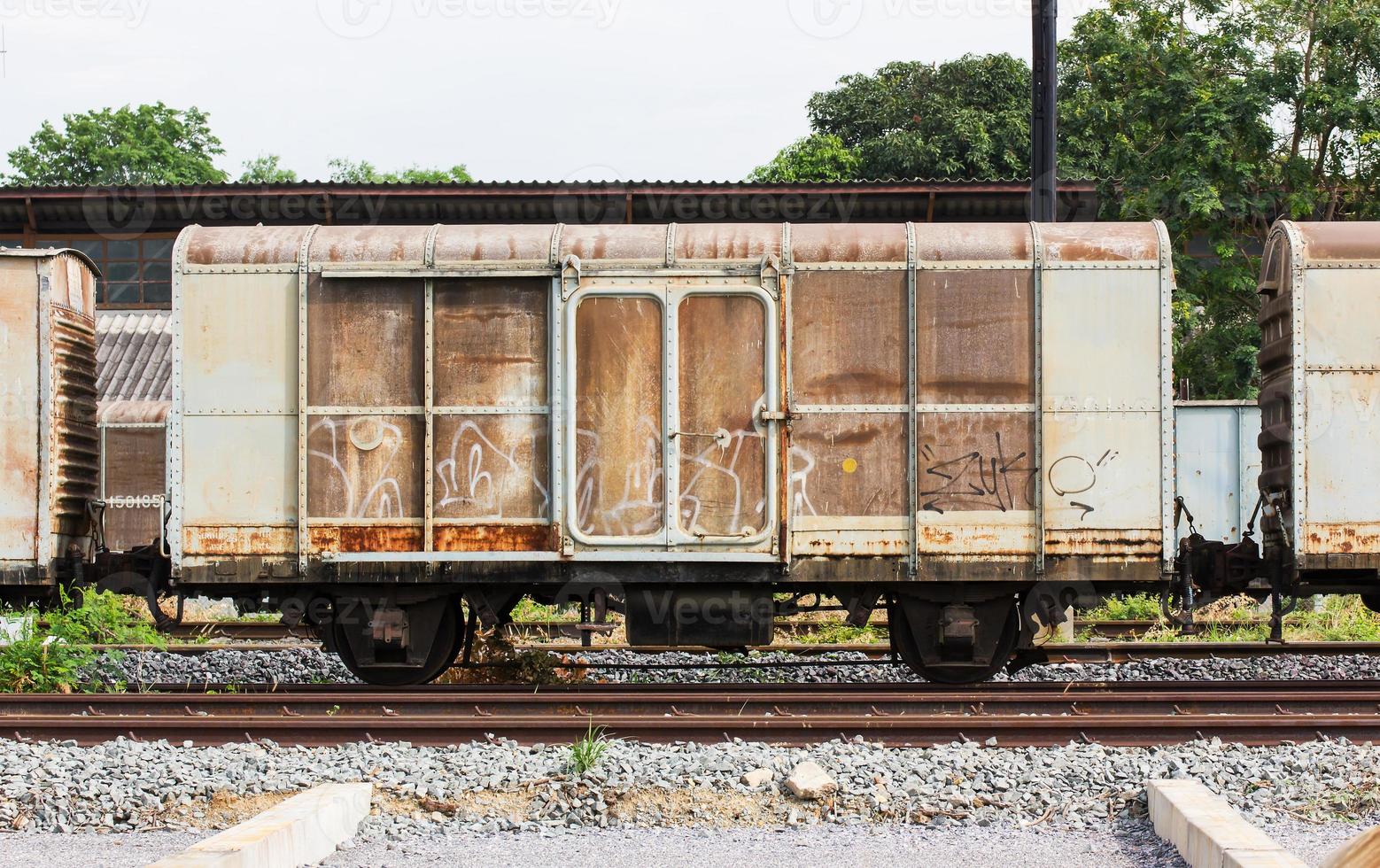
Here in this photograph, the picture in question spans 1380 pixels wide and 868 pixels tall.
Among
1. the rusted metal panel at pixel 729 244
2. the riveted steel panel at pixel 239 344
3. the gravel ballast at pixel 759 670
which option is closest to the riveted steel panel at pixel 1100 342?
the rusted metal panel at pixel 729 244

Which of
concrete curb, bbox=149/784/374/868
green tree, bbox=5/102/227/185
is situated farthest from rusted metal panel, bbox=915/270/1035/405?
green tree, bbox=5/102/227/185

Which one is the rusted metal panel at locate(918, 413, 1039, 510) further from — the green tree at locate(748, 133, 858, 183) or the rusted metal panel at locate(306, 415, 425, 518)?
the green tree at locate(748, 133, 858, 183)

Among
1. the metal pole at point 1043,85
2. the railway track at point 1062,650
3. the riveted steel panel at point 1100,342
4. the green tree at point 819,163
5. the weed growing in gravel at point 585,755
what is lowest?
the railway track at point 1062,650

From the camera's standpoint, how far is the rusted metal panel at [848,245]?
9.02 meters

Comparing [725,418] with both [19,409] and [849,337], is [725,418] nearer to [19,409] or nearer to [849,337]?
[849,337]

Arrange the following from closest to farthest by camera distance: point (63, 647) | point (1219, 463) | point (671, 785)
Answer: point (671, 785), point (63, 647), point (1219, 463)

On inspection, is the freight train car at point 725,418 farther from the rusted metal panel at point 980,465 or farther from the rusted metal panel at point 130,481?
the rusted metal panel at point 130,481

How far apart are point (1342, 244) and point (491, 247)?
20.5 ft

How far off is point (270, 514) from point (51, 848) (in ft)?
12.1

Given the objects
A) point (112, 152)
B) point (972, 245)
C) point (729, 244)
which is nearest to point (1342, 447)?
point (972, 245)

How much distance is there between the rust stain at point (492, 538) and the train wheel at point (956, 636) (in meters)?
2.75

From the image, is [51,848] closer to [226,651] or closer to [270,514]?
[270,514]

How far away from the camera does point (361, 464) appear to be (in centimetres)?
906

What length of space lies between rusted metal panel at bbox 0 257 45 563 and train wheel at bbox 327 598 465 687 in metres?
2.48
